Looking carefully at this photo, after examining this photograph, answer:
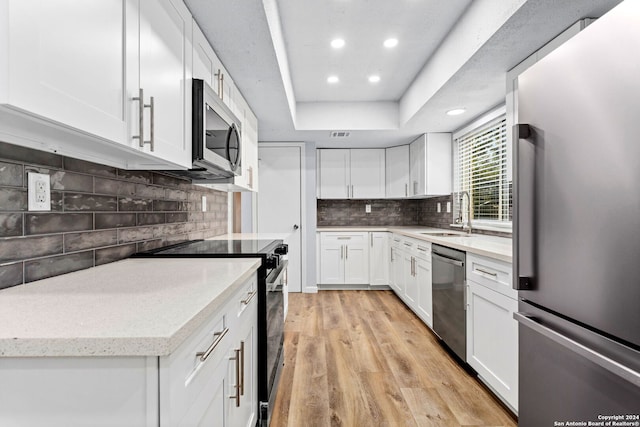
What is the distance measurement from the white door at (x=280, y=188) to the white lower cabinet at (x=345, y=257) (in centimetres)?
51

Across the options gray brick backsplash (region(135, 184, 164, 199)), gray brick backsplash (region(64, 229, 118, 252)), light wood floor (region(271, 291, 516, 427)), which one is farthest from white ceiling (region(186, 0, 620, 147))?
light wood floor (region(271, 291, 516, 427))

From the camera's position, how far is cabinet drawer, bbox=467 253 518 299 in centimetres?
171

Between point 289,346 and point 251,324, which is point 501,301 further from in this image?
point 289,346

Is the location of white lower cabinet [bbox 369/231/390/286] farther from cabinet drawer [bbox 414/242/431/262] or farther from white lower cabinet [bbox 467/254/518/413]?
white lower cabinet [bbox 467/254/518/413]

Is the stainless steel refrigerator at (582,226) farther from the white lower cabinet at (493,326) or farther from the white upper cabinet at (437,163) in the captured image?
the white upper cabinet at (437,163)

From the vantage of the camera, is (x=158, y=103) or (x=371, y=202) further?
(x=371, y=202)

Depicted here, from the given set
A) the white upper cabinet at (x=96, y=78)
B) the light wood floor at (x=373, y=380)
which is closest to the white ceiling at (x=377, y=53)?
the white upper cabinet at (x=96, y=78)

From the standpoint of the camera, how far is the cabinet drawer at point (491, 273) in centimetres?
171

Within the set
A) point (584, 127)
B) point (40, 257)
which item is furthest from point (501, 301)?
point (40, 257)

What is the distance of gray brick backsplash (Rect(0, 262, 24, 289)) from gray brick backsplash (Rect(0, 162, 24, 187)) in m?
0.24

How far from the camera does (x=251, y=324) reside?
1434mm

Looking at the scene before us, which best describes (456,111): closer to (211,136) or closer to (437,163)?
(437,163)

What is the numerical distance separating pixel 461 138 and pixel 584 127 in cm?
294

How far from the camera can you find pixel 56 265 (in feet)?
3.75
